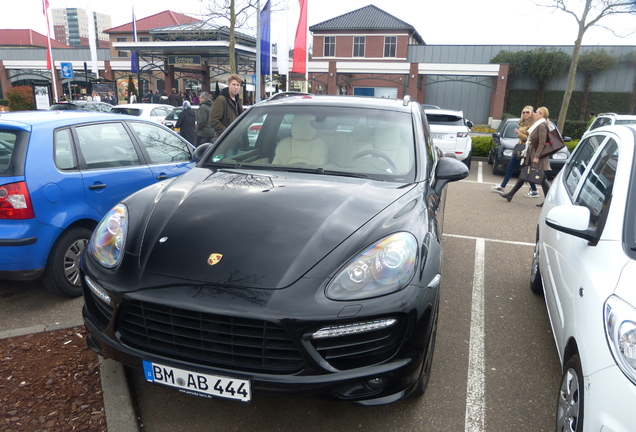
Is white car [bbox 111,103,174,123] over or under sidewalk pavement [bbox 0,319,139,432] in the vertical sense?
over

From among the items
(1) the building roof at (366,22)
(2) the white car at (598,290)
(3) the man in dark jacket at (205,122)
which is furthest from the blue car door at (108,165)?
(1) the building roof at (366,22)

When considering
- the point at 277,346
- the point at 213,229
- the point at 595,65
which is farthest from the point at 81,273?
the point at 595,65

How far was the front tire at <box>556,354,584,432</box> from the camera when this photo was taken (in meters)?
2.02

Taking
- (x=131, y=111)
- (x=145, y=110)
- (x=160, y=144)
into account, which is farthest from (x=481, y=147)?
(x=160, y=144)

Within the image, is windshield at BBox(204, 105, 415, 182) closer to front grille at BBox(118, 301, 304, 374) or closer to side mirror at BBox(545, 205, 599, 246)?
side mirror at BBox(545, 205, 599, 246)

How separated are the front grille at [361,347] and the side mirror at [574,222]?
3.54ft

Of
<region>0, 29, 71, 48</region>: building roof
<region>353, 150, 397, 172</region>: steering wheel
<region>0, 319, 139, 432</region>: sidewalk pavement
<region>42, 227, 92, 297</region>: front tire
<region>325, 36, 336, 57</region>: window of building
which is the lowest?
<region>0, 319, 139, 432</region>: sidewalk pavement

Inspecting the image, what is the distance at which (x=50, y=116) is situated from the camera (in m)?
4.12

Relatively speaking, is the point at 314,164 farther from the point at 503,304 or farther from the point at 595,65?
the point at 595,65

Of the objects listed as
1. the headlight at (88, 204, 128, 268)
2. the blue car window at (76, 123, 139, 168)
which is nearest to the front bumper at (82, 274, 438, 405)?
the headlight at (88, 204, 128, 268)

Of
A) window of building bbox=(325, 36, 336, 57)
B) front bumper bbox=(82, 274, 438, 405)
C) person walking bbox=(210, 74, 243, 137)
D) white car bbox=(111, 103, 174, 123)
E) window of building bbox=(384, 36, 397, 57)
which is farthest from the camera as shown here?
window of building bbox=(325, 36, 336, 57)

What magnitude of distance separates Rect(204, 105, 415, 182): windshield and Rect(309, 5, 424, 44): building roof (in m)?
45.9

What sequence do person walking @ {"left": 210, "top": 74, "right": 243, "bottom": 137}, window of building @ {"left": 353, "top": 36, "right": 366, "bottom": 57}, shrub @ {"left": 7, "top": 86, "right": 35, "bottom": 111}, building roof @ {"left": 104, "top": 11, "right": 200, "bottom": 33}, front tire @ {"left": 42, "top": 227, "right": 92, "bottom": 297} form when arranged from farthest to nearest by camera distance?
building roof @ {"left": 104, "top": 11, "right": 200, "bottom": 33} < window of building @ {"left": 353, "top": 36, "right": 366, "bottom": 57} < shrub @ {"left": 7, "top": 86, "right": 35, "bottom": 111} < person walking @ {"left": 210, "top": 74, "right": 243, "bottom": 137} < front tire @ {"left": 42, "top": 227, "right": 92, "bottom": 297}

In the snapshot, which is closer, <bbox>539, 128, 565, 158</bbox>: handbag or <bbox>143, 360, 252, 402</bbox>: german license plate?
<bbox>143, 360, 252, 402</bbox>: german license plate
